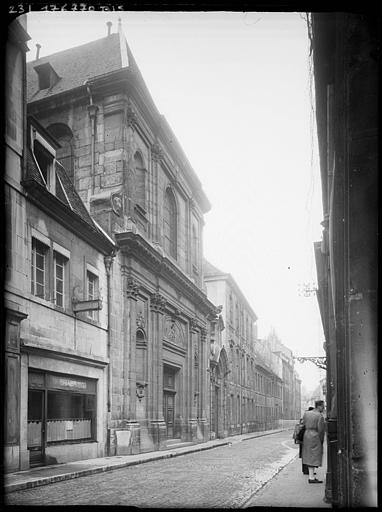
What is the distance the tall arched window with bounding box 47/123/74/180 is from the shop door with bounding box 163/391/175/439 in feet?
35.5

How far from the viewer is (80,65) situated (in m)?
27.3

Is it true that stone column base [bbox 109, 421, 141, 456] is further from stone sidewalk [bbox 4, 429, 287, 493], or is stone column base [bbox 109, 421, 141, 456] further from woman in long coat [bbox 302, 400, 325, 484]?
woman in long coat [bbox 302, 400, 325, 484]

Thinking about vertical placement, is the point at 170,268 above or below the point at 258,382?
above

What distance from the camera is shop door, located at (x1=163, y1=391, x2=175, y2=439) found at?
1090 inches

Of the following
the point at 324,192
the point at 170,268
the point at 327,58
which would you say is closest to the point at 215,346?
the point at 170,268

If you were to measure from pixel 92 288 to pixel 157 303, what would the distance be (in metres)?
5.77

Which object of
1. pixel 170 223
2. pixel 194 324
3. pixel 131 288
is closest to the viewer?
pixel 131 288

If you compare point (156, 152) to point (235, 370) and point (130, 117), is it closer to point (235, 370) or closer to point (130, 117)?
point (130, 117)

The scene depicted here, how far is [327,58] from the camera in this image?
6496 mm

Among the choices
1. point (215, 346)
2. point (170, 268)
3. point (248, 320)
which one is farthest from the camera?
point (248, 320)

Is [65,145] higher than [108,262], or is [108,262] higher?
[65,145]

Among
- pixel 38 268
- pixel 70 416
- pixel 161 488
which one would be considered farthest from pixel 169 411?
pixel 161 488

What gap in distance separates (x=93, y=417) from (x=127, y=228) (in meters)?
6.86

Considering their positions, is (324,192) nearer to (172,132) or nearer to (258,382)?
(172,132)
